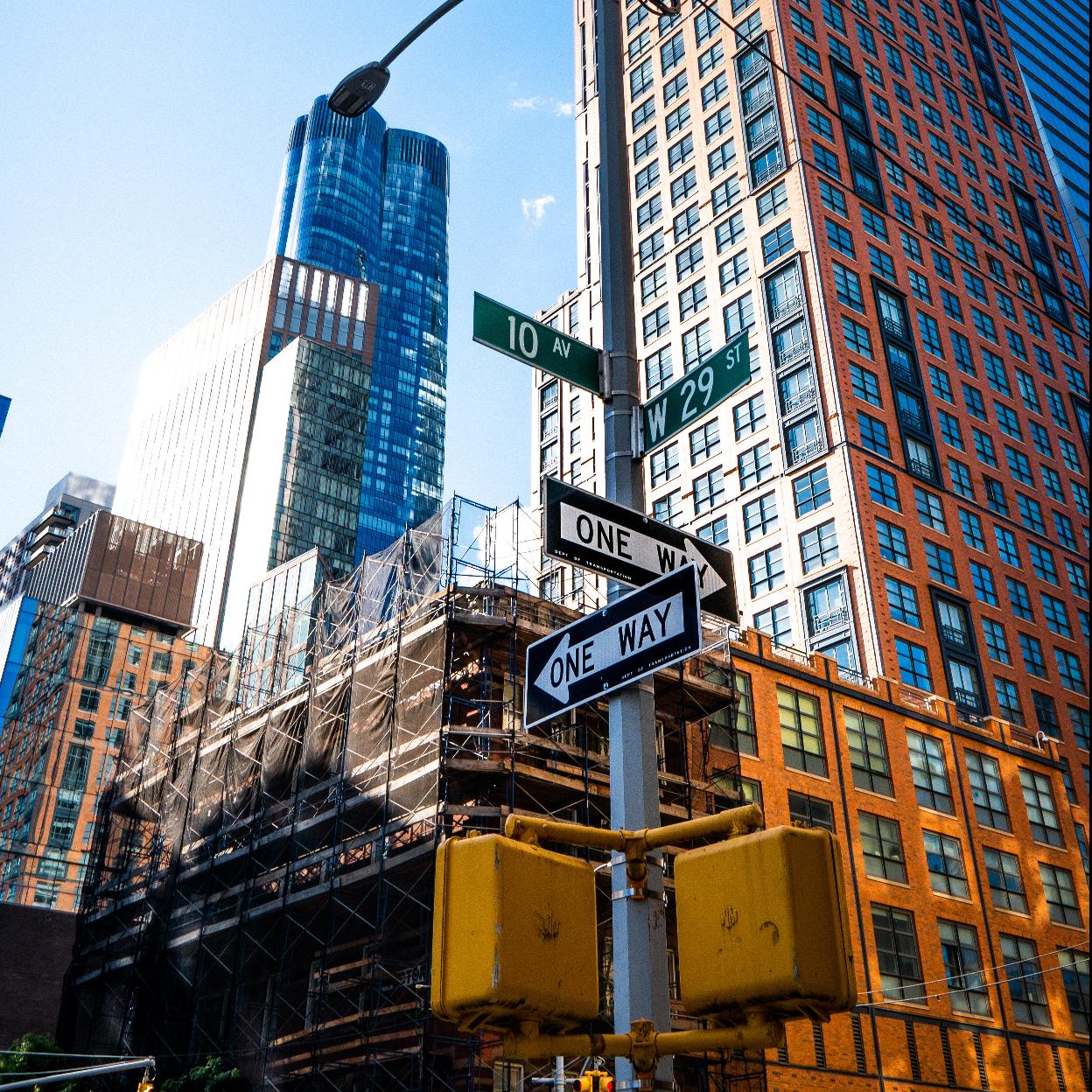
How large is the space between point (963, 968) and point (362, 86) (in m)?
39.8

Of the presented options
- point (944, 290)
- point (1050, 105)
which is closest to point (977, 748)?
point (944, 290)

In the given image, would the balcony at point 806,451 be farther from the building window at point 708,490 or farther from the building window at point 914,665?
the building window at point 914,665

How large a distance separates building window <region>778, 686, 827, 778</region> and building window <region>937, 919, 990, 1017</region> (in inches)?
273

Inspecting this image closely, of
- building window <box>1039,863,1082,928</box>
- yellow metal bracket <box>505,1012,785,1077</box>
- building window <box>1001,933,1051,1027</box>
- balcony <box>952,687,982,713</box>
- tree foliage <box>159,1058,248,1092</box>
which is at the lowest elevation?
yellow metal bracket <box>505,1012,785,1077</box>

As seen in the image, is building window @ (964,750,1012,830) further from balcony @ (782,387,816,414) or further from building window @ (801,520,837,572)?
balcony @ (782,387,816,414)

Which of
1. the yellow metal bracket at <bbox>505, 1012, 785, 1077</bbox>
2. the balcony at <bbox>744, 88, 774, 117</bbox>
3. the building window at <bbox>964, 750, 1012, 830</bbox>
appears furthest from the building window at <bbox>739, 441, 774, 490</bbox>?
the yellow metal bracket at <bbox>505, 1012, 785, 1077</bbox>

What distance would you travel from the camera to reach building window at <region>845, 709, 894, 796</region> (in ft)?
142

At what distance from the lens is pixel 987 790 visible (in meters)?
48.2

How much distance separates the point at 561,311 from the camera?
86.2 metres

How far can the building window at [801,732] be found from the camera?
1640 inches

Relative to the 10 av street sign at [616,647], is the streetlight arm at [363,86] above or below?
above

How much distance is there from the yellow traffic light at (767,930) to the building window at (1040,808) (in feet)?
161

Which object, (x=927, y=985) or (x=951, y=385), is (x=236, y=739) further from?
(x=951, y=385)

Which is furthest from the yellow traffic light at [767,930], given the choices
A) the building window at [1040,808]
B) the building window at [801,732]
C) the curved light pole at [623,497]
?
the building window at [1040,808]
